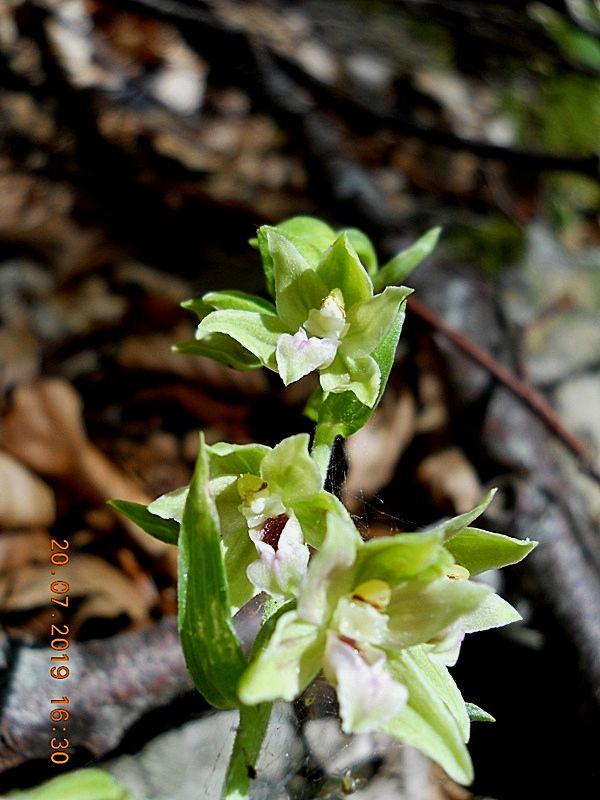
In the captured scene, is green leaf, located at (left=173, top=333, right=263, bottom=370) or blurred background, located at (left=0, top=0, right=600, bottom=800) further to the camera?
blurred background, located at (left=0, top=0, right=600, bottom=800)

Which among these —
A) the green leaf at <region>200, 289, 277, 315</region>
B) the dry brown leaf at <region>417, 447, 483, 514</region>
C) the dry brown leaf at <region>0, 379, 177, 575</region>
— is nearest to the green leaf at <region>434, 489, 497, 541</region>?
the green leaf at <region>200, 289, 277, 315</region>

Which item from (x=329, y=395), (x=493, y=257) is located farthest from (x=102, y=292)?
(x=329, y=395)

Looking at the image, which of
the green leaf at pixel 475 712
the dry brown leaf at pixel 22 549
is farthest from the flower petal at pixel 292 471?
the dry brown leaf at pixel 22 549

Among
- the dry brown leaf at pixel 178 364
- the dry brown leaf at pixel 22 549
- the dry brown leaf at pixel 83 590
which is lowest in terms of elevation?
the dry brown leaf at pixel 22 549

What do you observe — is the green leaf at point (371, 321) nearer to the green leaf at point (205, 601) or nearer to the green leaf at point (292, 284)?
the green leaf at point (292, 284)

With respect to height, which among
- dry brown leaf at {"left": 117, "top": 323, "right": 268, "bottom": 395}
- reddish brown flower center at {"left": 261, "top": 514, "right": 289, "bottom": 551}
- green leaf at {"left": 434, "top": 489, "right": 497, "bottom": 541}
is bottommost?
dry brown leaf at {"left": 117, "top": 323, "right": 268, "bottom": 395}

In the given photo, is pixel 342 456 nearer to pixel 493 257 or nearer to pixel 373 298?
pixel 373 298

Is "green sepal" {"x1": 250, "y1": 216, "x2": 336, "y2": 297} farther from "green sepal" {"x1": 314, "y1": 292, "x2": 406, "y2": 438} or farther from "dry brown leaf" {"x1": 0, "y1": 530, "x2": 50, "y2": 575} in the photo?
"dry brown leaf" {"x1": 0, "y1": 530, "x2": 50, "y2": 575}
